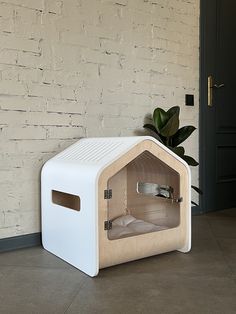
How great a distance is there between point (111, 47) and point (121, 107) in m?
0.36

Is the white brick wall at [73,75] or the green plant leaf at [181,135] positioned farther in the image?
the green plant leaf at [181,135]

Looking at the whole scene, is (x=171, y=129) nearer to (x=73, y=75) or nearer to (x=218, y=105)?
(x=73, y=75)

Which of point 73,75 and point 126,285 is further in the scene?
point 73,75

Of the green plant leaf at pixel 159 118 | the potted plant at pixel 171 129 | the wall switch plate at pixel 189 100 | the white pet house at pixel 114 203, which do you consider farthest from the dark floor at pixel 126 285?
the wall switch plate at pixel 189 100

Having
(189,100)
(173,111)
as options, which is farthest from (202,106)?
(173,111)

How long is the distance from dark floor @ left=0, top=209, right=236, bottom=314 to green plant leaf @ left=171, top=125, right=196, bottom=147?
27.2 inches

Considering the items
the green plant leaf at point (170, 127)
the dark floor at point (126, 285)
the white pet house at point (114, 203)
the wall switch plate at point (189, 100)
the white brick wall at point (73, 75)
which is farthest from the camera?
the wall switch plate at point (189, 100)

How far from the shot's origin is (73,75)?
1.96 meters

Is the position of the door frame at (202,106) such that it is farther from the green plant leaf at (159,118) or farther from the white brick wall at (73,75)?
the green plant leaf at (159,118)

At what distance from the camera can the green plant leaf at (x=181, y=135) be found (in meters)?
2.15

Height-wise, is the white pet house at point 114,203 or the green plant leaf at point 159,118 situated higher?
the green plant leaf at point 159,118

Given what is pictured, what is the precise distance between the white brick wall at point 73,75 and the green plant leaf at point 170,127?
8.5 inches

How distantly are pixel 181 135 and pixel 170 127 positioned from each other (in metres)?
0.13

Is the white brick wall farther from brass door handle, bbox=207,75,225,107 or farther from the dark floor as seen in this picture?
the dark floor
